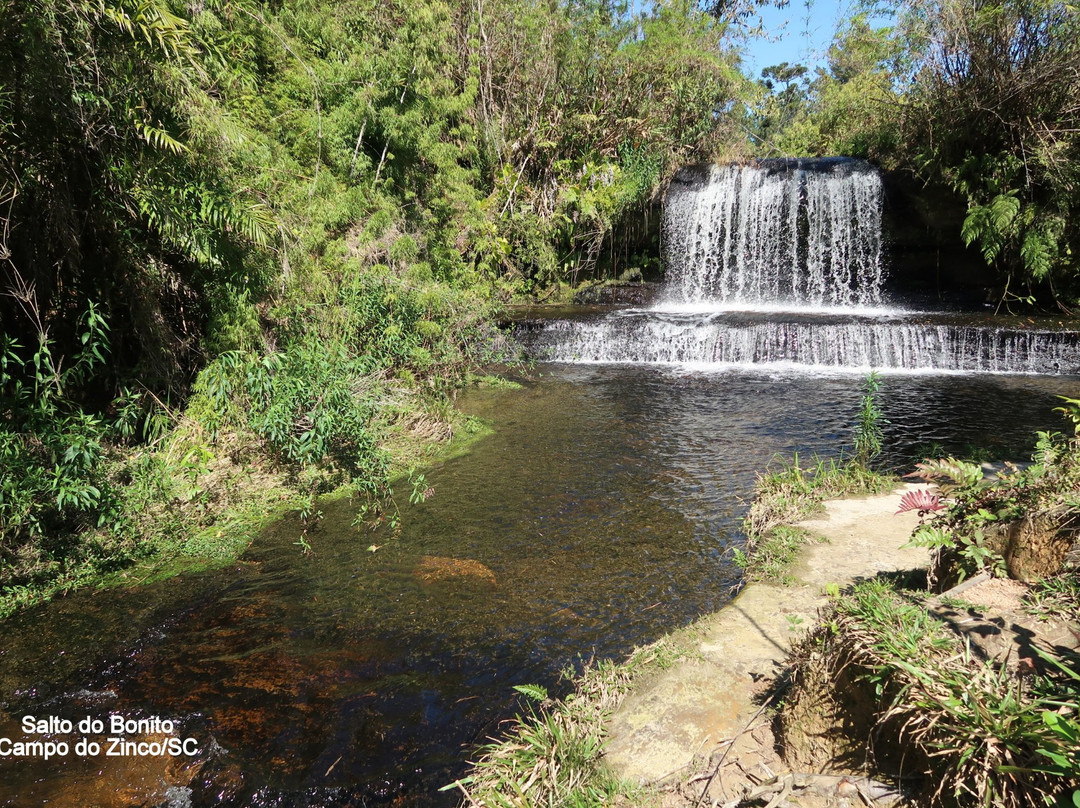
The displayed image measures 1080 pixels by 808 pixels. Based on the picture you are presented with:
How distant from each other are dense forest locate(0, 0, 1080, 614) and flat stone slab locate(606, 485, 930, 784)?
3061mm

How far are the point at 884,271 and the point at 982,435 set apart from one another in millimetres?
8013

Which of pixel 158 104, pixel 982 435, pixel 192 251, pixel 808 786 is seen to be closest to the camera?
pixel 808 786

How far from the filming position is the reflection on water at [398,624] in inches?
111

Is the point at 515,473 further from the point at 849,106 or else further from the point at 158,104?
the point at 849,106

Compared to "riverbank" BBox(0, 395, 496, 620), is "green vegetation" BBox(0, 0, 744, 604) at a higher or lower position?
higher

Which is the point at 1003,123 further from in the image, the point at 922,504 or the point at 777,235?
the point at 922,504

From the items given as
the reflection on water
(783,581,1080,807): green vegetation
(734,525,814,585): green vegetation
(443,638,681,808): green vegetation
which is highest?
(783,581,1080,807): green vegetation

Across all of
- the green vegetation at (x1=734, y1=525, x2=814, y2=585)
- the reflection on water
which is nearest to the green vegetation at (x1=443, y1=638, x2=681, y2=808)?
the reflection on water

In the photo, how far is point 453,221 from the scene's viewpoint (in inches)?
415

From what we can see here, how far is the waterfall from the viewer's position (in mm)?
10133

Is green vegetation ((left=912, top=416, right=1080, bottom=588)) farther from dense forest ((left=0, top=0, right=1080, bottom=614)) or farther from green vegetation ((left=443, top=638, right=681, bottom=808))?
dense forest ((left=0, top=0, right=1080, bottom=614))

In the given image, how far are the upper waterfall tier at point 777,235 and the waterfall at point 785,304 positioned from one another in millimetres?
23

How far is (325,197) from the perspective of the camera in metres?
7.85

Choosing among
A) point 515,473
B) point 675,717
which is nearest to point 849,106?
point 515,473
